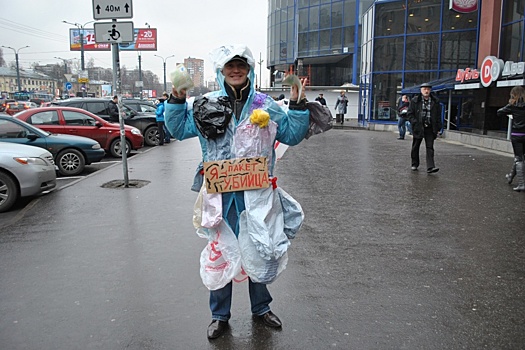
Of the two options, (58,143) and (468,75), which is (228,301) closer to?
(58,143)

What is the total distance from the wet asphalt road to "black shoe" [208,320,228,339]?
0.16 ft

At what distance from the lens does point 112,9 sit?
314 inches

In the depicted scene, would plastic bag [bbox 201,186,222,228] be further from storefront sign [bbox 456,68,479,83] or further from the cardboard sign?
storefront sign [bbox 456,68,479,83]

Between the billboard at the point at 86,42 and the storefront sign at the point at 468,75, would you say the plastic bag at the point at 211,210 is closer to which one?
the storefront sign at the point at 468,75

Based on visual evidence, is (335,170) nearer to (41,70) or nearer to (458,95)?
(458,95)

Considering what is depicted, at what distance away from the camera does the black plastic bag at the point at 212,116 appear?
309 cm

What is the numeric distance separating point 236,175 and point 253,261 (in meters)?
0.59

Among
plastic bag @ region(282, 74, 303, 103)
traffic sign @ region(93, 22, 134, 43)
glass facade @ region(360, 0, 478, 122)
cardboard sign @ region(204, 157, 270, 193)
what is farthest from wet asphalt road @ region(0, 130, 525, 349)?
glass facade @ region(360, 0, 478, 122)

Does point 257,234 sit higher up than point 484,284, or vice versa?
point 257,234

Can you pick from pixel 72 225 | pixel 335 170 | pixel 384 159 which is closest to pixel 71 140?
pixel 72 225

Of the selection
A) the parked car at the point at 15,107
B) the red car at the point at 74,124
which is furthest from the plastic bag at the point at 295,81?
the parked car at the point at 15,107

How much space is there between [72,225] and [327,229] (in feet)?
11.0

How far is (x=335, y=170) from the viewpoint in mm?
10461

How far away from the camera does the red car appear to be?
12000 millimetres
